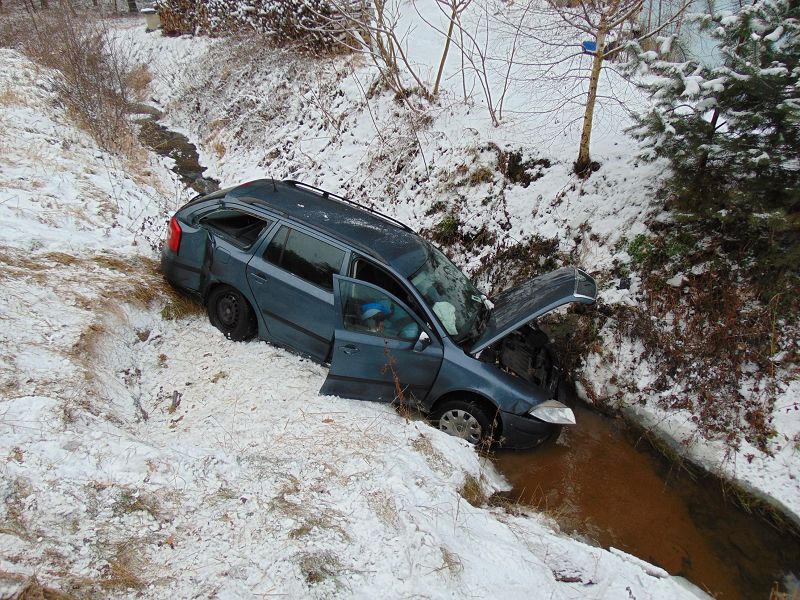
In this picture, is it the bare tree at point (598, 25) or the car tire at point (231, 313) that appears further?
the bare tree at point (598, 25)

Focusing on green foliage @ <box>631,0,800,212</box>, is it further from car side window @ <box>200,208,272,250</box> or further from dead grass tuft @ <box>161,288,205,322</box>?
dead grass tuft @ <box>161,288,205,322</box>

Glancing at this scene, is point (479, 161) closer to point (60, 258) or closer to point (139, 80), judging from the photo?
point (60, 258)

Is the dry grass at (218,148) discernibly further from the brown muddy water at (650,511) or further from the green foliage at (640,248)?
the brown muddy water at (650,511)

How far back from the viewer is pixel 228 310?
5348 mm

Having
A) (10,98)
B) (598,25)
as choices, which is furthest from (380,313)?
(10,98)

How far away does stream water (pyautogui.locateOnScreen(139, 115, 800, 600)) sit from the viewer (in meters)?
4.06

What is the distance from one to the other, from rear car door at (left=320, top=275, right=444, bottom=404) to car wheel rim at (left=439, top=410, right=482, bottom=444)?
40cm

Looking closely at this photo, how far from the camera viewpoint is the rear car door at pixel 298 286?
475cm

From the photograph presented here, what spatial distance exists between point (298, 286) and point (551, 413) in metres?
2.69

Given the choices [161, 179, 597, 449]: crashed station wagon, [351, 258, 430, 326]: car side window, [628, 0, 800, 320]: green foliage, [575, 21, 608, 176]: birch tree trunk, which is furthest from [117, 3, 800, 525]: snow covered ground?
[351, 258, 430, 326]: car side window

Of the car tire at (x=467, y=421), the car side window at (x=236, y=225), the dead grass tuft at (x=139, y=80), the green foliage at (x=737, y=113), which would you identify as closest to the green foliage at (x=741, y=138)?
the green foliage at (x=737, y=113)

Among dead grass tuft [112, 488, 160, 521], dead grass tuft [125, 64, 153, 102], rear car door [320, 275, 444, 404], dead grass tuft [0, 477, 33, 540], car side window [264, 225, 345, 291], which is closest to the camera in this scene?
dead grass tuft [0, 477, 33, 540]

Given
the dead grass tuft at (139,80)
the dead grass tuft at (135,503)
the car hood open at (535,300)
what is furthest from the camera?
the dead grass tuft at (139,80)

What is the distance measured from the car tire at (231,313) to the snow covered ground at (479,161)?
11.0 feet
